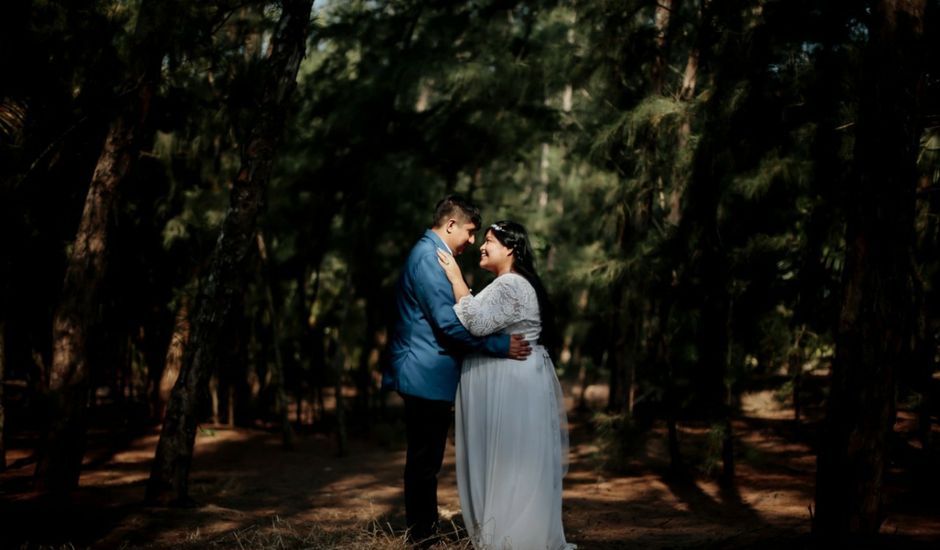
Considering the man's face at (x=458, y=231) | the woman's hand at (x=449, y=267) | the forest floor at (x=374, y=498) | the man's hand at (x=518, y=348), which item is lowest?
the forest floor at (x=374, y=498)

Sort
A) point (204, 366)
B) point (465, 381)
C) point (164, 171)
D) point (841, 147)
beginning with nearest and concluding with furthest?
point (465, 381)
point (204, 366)
point (841, 147)
point (164, 171)

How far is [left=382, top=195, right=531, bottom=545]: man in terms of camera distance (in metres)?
5.14

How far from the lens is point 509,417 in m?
5.23

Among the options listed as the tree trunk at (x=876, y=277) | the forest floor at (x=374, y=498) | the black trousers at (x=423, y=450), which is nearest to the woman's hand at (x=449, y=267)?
the black trousers at (x=423, y=450)

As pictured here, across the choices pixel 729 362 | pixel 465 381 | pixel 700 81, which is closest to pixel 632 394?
pixel 729 362

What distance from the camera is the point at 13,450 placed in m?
13.1

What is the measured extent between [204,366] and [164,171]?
817 centimetres

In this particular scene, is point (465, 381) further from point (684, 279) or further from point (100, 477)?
point (100, 477)

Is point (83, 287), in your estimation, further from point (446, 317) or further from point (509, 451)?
point (509, 451)

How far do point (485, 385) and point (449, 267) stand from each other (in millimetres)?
758

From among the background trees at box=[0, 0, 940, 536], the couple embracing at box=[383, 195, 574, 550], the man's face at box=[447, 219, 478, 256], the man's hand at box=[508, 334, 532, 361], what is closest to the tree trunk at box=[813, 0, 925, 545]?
the background trees at box=[0, 0, 940, 536]

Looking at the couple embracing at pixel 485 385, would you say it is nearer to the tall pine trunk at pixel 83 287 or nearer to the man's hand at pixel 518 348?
the man's hand at pixel 518 348

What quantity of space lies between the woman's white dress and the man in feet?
0.35

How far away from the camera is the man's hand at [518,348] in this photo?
5.18 meters
